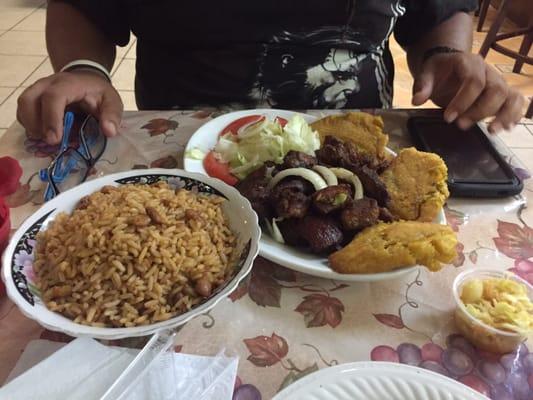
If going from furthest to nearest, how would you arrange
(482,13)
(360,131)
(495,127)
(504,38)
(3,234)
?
(482,13) → (504,38) → (495,127) → (360,131) → (3,234)

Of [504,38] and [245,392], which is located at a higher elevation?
[245,392]

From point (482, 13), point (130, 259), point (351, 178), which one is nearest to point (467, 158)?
point (351, 178)

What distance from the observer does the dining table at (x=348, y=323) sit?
0.68m

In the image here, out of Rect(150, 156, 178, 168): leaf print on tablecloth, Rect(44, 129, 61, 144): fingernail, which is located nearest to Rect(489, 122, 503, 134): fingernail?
Rect(150, 156, 178, 168): leaf print on tablecloth

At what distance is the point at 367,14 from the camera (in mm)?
1274

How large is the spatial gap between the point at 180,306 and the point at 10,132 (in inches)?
29.8

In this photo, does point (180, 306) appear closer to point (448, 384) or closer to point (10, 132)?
point (448, 384)

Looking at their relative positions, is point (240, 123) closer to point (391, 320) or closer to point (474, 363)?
point (391, 320)

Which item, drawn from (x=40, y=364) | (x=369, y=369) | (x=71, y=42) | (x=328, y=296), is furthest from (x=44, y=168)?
(x=369, y=369)

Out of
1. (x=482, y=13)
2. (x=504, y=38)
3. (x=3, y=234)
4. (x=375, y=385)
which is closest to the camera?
(x=375, y=385)

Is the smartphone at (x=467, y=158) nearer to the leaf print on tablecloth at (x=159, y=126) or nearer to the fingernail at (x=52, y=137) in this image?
the leaf print on tablecloth at (x=159, y=126)

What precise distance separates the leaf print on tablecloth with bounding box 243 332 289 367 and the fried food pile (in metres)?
0.15

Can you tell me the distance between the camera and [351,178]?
0.91 m

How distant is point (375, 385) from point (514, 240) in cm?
47
